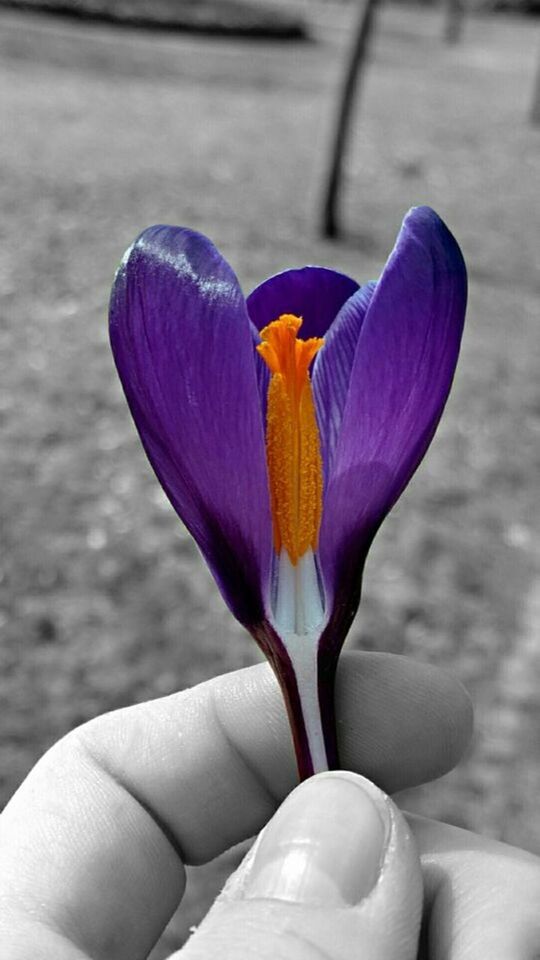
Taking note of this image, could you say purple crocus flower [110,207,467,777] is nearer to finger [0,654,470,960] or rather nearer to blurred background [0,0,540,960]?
finger [0,654,470,960]

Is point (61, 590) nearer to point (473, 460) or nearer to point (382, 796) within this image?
point (473, 460)

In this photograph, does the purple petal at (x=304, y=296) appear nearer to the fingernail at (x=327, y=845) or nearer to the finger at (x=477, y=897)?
the fingernail at (x=327, y=845)

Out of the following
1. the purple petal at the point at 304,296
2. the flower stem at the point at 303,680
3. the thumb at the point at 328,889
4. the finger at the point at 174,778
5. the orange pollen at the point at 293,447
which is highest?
the purple petal at the point at 304,296

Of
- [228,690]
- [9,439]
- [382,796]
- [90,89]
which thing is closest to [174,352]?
[382,796]

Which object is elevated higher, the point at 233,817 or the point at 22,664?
the point at 233,817

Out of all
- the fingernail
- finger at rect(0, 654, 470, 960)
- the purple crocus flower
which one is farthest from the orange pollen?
finger at rect(0, 654, 470, 960)

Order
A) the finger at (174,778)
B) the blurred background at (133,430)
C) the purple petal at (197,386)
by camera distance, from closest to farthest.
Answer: the purple petal at (197,386) → the finger at (174,778) → the blurred background at (133,430)

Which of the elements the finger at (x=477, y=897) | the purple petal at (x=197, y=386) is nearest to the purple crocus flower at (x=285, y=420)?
the purple petal at (x=197, y=386)
